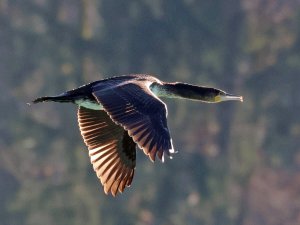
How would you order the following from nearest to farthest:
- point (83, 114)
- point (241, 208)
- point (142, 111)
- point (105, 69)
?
point (142, 111), point (83, 114), point (105, 69), point (241, 208)

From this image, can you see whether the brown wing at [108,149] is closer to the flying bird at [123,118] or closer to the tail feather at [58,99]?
the flying bird at [123,118]

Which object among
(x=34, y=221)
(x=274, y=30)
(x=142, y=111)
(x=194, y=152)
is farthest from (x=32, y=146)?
(x=142, y=111)

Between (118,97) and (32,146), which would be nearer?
(118,97)

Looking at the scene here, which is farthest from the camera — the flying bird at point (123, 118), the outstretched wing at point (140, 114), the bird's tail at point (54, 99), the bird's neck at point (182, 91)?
the bird's neck at point (182, 91)

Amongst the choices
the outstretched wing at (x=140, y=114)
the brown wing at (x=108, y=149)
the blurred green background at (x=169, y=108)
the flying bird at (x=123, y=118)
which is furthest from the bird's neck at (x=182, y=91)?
the blurred green background at (x=169, y=108)

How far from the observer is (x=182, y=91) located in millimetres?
7578

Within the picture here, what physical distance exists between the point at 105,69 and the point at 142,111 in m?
11.1

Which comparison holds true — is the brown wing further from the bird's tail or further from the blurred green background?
the blurred green background

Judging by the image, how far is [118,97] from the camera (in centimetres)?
660

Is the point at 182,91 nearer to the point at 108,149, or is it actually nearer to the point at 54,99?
the point at 108,149

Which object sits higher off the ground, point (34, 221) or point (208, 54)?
point (208, 54)

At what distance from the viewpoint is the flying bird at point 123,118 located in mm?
6215

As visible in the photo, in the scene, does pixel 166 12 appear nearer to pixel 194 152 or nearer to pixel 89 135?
pixel 194 152

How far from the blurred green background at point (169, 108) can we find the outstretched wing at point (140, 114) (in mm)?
10483
